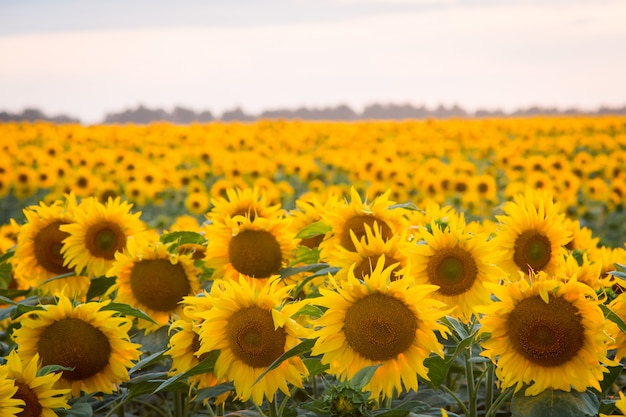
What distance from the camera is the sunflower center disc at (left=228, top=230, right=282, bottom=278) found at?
11.4 feet

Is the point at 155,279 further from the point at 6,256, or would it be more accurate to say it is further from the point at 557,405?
the point at 557,405

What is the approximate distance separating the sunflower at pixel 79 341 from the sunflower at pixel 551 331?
1.37 meters

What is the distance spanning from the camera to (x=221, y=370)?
2.59 metres

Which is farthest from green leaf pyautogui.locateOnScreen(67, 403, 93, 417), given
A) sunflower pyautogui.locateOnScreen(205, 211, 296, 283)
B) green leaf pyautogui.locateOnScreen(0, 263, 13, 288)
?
green leaf pyautogui.locateOnScreen(0, 263, 13, 288)

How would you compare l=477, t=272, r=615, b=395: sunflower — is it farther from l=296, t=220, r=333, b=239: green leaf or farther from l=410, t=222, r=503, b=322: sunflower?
l=296, t=220, r=333, b=239: green leaf

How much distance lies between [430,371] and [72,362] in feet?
4.36

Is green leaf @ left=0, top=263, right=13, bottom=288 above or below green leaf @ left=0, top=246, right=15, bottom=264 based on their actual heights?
below

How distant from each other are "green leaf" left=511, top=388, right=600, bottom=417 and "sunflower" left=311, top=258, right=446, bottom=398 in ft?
1.06

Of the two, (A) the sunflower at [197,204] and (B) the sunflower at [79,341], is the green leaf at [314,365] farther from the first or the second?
(A) the sunflower at [197,204]

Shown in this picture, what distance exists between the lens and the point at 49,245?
409 centimetres

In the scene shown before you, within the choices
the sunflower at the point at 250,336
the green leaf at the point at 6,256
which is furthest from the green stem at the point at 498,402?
the green leaf at the point at 6,256

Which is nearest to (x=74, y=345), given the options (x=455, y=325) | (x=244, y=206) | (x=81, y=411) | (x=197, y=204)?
(x=81, y=411)

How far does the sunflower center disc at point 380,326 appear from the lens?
2.44 meters

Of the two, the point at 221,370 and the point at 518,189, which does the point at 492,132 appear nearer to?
the point at 518,189
